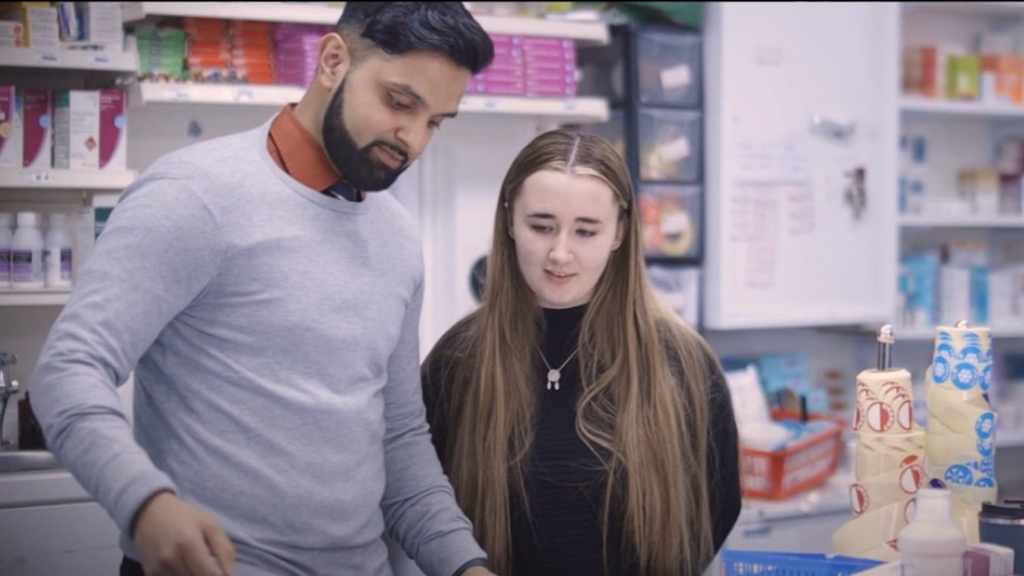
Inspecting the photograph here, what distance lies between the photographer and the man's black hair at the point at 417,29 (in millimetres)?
1597

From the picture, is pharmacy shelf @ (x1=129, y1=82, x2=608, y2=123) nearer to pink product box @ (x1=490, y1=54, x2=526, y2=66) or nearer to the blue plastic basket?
pink product box @ (x1=490, y1=54, x2=526, y2=66)

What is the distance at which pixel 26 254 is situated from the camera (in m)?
3.09

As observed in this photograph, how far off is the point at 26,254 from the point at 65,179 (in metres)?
0.24

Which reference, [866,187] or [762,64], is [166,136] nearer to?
[762,64]

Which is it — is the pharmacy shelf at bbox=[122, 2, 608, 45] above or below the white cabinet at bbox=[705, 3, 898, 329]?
above

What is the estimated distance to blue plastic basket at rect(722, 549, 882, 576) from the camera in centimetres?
160

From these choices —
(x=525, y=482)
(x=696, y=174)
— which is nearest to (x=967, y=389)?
(x=525, y=482)

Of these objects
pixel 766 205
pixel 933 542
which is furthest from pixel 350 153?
pixel 766 205

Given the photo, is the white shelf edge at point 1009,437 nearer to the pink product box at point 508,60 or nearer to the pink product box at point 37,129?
the pink product box at point 508,60

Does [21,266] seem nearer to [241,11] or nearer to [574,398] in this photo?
[241,11]

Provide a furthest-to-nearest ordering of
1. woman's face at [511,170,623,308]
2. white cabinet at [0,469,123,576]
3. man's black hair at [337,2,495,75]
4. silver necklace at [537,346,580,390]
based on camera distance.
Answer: white cabinet at [0,469,123,576] → silver necklace at [537,346,580,390] → woman's face at [511,170,623,308] → man's black hair at [337,2,495,75]

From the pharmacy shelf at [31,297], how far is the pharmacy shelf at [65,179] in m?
Answer: 0.30

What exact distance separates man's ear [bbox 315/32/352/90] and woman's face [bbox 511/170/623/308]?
0.50 metres

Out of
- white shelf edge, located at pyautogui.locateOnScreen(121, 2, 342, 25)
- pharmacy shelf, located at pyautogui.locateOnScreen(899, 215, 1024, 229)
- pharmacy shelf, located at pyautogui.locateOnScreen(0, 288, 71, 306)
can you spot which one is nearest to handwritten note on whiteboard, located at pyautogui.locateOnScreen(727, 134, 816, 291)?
pharmacy shelf, located at pyautogui.locateOnScreen(899, 215, 1024, 229)
